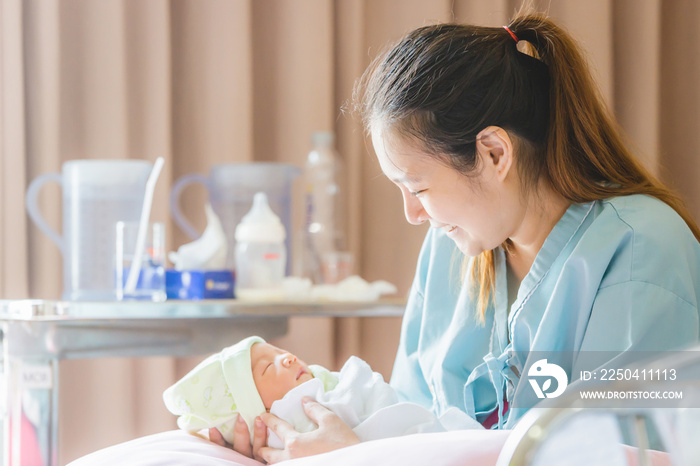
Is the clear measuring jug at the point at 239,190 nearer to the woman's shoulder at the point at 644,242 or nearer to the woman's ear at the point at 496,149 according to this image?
the woman's ear at the point at 496,149

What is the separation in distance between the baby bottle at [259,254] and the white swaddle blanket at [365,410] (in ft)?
1.32

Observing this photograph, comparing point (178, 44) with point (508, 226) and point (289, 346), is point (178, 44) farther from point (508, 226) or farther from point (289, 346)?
point (508, 226)

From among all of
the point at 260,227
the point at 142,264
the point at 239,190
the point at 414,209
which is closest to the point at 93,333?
the point at 142,264

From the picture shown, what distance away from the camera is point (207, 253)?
146 cm

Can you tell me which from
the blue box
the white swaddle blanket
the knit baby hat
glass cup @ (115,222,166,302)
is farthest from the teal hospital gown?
glass cup @ (115,222,166,302)

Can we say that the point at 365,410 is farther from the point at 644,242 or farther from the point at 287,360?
the point at 644,242

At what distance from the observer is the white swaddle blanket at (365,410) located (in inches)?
38.4

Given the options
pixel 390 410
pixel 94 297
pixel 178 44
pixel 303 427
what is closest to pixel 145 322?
pixel 94 297

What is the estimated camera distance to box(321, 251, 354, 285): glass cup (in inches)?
64.3

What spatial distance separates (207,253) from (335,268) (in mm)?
320

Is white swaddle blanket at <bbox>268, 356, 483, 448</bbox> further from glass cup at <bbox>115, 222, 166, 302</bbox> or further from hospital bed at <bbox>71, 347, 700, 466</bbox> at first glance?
glass cup at <bbox>115, 222, 166, 302</bbox>

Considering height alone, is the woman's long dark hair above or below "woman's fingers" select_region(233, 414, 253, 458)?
above

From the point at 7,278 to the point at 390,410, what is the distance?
113 centimetres

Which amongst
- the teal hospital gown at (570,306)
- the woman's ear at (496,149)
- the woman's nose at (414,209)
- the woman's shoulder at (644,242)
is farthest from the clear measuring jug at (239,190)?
the woman's shoulder at (644,242)
